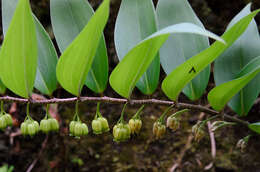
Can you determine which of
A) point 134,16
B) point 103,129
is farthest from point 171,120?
point 134,16

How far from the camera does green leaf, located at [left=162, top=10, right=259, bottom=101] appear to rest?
2.37ft

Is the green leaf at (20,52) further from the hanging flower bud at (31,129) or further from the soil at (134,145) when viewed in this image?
the soil at (134,145)

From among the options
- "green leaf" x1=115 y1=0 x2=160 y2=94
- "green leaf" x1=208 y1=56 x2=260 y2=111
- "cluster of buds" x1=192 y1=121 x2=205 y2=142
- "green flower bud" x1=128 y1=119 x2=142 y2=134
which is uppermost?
"green leaf" x1=115 y1=0 x2=160 y2=94

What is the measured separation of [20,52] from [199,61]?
505 mm

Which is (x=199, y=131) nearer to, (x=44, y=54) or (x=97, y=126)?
(x=97, y=126)

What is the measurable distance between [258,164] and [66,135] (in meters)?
1.49

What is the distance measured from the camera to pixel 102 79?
960 millimetres

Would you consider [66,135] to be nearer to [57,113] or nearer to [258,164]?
[57,113]

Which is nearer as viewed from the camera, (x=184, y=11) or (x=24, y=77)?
(x=24, y=77)

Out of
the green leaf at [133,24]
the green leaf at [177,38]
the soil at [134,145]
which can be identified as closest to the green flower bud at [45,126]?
the green leaf at [133,24]

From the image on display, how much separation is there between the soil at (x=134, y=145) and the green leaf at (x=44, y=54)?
4.12 ft

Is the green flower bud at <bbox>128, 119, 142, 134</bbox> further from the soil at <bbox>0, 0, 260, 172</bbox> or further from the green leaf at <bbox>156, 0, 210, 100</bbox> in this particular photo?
the soil at <bbox>0, 0, 260, 172</bbox>

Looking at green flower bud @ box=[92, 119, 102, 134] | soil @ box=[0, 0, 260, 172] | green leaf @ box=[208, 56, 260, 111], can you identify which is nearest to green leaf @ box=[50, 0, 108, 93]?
green flower bud @ box=[92, 119, 102, 134]

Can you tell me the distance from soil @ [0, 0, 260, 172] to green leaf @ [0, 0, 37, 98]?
139 cm
